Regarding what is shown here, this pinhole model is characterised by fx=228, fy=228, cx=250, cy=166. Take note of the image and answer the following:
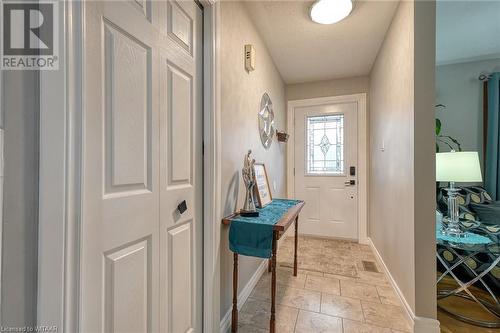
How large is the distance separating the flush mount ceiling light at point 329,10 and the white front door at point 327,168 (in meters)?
1.65

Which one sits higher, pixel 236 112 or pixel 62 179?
pixel 236 112

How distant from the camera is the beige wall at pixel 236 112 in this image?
5.32 ft

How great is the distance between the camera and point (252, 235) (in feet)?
4.84

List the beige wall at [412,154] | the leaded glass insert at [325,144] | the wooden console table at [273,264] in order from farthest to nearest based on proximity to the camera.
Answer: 1. the leaded glass insert at [325,144]
2. the beige wall at [412,154]
3. the wooden console table at [273,264]

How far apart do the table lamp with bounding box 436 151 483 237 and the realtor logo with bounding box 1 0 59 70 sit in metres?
2.38

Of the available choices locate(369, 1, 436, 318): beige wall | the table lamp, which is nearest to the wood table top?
locate(369, 1, 436, 318): beige wall

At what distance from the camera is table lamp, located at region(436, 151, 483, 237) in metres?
1.83

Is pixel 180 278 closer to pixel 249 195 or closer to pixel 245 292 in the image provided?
pixel 249 195

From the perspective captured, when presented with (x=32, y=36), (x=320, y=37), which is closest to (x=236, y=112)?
(x=32, y=36)

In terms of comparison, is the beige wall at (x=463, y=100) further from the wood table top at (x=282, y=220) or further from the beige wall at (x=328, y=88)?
the wood table top at (x=282, y=220)

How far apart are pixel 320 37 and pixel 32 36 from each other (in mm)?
2443

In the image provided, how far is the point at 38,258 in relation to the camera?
Answer: 2.13 ft

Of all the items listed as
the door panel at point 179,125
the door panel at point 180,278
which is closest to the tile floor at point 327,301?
the door panel at point 180,278

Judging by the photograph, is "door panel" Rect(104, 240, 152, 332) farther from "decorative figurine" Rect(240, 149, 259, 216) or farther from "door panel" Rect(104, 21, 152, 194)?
"decorative figurine" Rect(240, 149, 259, 216)
